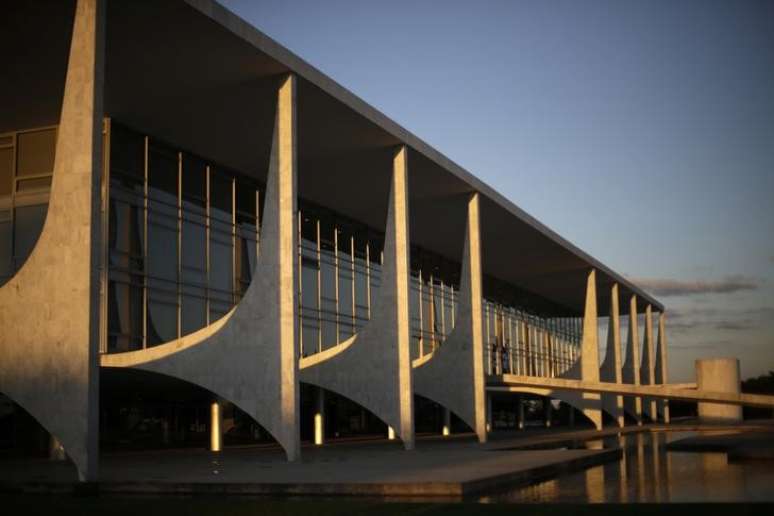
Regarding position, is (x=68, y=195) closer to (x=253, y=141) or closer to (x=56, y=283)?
(x=56, y=283)

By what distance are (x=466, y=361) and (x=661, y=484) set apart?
19687 mm

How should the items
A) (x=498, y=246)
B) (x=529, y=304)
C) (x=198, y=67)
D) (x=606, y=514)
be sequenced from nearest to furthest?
(x=606, y=514) → (x=198, y=67) → (x=498, y=246) → (x=529, y=304)

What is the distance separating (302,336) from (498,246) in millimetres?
14374

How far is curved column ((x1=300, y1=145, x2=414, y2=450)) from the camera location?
2738cm

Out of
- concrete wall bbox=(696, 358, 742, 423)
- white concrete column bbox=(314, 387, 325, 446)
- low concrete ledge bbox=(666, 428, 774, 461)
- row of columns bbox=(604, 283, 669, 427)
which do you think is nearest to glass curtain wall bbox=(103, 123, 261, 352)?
white concrete column bbox=(314, 387, 325, 446)

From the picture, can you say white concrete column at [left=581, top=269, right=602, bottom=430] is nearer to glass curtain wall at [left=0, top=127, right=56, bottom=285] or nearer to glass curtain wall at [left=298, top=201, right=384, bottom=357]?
glass curtain wall at [left=298, top=201, right=384, bottom=357]

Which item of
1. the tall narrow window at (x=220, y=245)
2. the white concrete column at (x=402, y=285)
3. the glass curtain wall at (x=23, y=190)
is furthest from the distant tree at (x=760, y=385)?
the glass curtain wall at (x=23, y=190)

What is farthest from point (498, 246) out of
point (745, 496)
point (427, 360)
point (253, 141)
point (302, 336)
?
point (745, 496)

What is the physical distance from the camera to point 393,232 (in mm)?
29062

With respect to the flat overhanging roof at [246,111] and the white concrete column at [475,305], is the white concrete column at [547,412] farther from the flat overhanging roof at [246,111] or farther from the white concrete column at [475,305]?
the white concrete column at [475,305]

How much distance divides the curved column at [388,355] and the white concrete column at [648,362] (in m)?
37.1

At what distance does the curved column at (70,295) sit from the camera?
16.5 m

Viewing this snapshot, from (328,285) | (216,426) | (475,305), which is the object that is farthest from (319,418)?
(475,305)

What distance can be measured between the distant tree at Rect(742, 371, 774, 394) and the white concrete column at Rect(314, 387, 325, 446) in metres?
58.6
